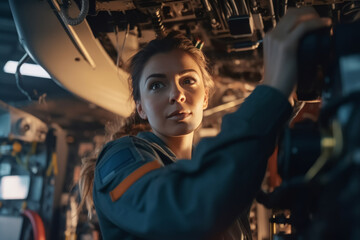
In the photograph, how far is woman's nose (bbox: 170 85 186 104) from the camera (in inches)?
56.8

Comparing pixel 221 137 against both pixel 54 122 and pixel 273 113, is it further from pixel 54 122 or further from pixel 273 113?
pixel 54 122

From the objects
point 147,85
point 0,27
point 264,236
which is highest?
point 0,27

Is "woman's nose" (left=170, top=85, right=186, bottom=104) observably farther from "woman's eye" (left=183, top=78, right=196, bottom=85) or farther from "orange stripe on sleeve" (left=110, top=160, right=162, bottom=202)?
"orange stripe on sleeve" (left=110, top=160, right=162, bottom=202)

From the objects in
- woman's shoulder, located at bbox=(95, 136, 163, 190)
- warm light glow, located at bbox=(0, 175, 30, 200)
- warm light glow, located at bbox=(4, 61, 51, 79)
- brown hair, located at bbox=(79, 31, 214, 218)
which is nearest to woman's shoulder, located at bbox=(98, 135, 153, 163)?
woman's shoulder, located at bbox=(95, 136, 163, 190)

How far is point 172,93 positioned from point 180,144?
304mm

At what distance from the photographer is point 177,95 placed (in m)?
1.45

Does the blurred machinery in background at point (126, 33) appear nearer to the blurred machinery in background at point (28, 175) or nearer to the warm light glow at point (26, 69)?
the warm light glow at point (26, 69)

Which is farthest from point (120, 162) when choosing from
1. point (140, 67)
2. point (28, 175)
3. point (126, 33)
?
point (28, 175)

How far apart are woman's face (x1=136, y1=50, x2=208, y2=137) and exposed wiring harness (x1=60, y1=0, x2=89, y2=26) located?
1.16 ft

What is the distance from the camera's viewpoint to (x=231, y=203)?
0.81 meters

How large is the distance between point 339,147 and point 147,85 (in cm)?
101

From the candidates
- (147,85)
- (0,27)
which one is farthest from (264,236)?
(0,27)

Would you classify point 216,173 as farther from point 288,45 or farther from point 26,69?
point 26,69

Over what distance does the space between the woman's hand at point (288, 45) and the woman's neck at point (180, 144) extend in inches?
31.6
